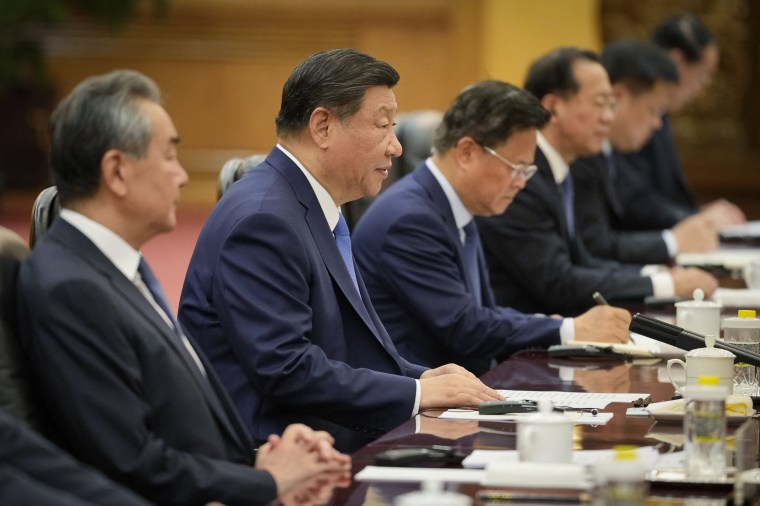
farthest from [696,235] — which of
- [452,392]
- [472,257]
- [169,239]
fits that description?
[169,239]

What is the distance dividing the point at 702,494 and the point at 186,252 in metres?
7.17

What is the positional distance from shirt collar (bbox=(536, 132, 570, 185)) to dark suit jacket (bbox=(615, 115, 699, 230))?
1933 millimetres

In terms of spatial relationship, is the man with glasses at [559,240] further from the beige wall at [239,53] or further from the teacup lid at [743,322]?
the beige wall at [239,53]

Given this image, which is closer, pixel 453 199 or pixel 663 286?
pixel 453 199

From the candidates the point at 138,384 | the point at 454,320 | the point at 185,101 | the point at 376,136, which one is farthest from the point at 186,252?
the point at 138,384

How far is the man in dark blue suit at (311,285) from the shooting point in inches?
108

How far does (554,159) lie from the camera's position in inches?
191

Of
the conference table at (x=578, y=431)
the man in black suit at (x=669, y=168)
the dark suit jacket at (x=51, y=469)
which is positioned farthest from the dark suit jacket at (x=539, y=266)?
the dark suit jacket at (x=51, y=469)

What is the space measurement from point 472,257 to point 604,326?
0.46m

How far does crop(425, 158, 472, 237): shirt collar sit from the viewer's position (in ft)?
12.6

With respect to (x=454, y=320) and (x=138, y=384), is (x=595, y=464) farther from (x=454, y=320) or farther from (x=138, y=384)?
(x=454, y=320)

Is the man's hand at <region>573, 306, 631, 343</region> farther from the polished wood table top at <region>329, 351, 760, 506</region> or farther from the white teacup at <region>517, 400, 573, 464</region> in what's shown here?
the white teacup at <region>517, 400, 573, 464</region>

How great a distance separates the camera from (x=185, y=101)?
10.8 meters

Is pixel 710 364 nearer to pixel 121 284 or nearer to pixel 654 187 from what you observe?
pixel 121 284
